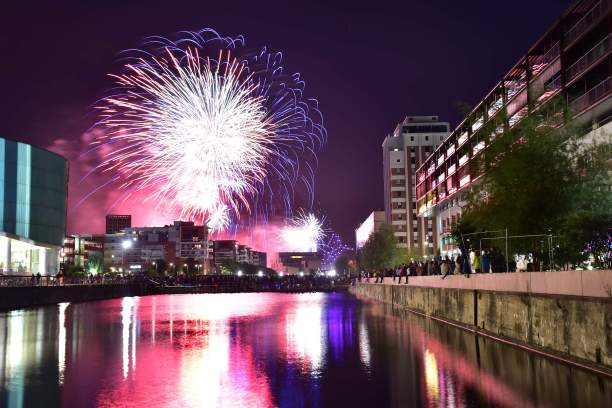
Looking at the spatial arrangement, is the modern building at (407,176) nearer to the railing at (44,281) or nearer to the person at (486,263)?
the railing at (44,281)

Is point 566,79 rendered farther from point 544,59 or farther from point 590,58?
point 544,59

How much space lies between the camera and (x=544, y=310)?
2144 cm

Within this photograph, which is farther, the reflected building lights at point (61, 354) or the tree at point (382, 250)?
the tree at point (382, 250)

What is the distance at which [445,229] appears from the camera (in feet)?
368

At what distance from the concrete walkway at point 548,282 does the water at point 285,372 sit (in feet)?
7.38

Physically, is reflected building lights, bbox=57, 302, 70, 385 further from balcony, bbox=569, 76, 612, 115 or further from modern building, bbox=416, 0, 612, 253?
balcony, bbox=569, 76, 612, 115

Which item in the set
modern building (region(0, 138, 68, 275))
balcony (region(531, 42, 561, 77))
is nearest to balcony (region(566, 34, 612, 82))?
balcony (region(531, 42, 561, 77))

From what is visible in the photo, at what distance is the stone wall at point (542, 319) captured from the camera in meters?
17.3

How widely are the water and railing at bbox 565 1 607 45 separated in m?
31.8

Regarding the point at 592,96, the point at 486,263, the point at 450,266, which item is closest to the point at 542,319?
the point at 486,263

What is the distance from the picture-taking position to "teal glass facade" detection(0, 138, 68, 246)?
102 meters

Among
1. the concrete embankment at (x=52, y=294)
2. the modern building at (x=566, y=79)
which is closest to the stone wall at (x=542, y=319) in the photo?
the modern building at (x=566, y=79)

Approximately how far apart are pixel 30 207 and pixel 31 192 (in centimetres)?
246

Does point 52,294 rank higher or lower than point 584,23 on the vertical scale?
lower
